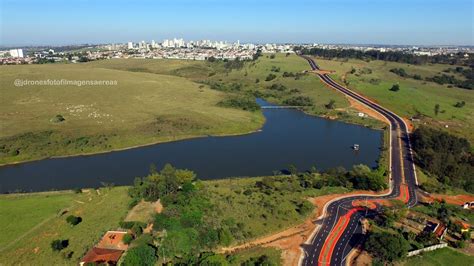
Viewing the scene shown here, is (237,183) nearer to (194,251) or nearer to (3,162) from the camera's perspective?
(194,251)

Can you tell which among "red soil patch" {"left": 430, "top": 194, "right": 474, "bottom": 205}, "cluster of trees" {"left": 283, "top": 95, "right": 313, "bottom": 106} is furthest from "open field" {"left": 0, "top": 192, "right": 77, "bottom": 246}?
"cluster of trees" {"left": 283, "top": 95, "right": 313, "bottom": 106}

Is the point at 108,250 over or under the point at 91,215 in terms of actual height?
over

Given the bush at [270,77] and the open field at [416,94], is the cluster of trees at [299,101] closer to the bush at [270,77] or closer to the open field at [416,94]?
the open field at [416,94]

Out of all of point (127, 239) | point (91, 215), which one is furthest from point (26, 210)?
point (127, 239)

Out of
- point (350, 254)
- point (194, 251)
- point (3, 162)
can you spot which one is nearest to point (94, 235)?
point (194, 251)

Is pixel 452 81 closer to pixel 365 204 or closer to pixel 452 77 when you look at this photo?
pixel 452 77
